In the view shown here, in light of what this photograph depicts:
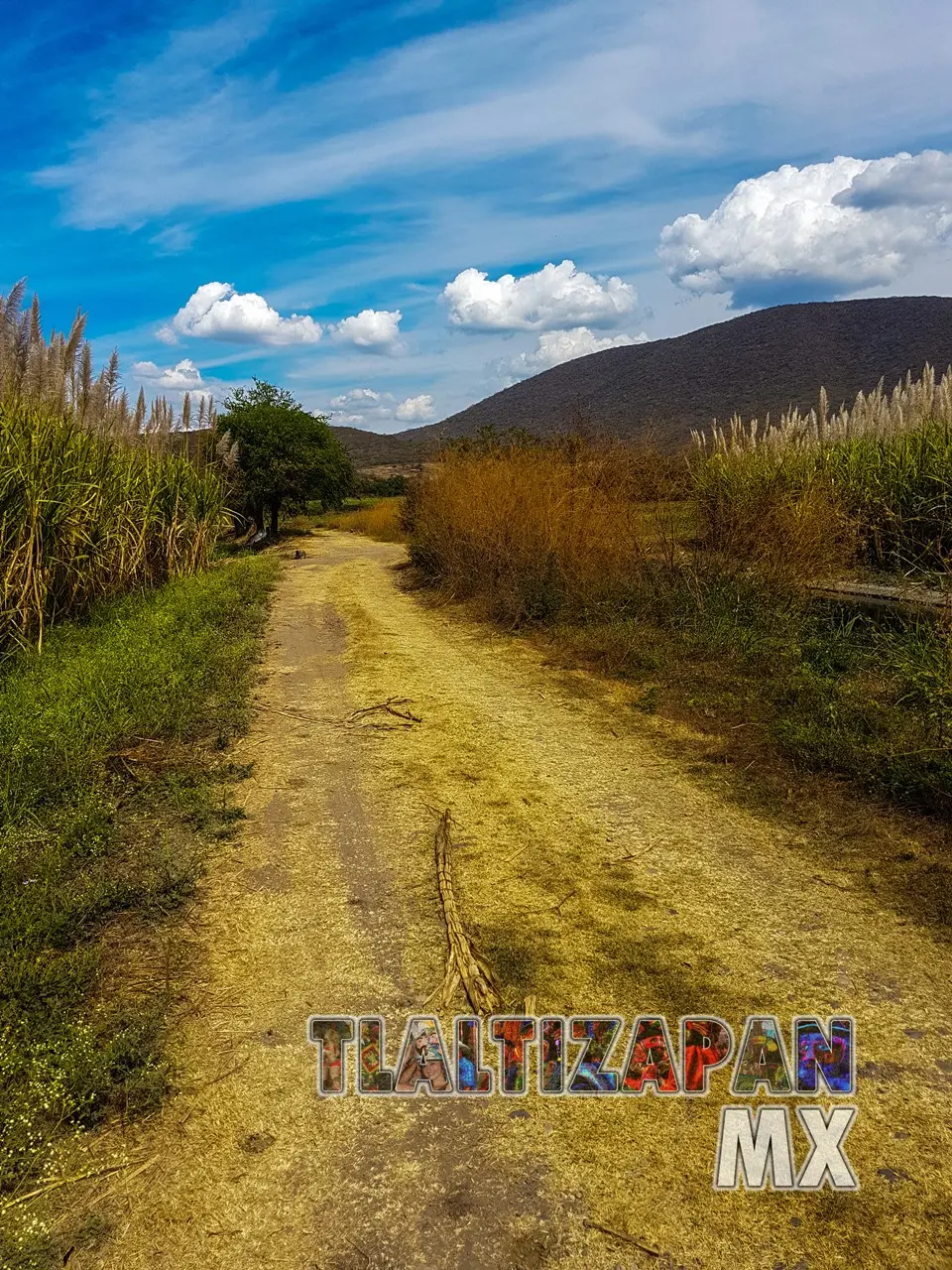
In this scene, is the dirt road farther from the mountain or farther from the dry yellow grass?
the mountain

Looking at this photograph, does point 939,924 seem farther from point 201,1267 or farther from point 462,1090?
point 201,1267

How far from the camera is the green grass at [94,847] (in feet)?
7.23

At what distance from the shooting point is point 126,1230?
1.85 meters

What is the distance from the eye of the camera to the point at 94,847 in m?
3.43

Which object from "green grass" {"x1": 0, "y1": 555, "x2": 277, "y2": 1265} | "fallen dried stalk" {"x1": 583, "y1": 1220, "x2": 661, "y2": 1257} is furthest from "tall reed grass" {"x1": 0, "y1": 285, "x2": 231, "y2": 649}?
"fallen dried stalk" {"x1": 583, "y1": 1220, "x2": 661, "y2": 1257}

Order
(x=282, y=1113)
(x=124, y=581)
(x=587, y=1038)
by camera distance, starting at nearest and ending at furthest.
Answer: (x=282, y=1113) < (x=587, y=1038) < (x=124, y=581)

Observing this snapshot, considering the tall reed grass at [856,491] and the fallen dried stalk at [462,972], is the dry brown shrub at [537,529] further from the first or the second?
the fallen dried stalk at [462,972]

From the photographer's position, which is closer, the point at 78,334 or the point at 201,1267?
the point at 201,1267

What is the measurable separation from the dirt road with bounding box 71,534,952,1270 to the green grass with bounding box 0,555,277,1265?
0.19 metres

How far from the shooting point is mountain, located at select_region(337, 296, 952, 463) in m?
41.0

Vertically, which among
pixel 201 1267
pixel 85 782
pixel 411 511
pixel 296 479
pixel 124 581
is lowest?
pixel 201 1267

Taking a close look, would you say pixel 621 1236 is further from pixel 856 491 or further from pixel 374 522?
pixel 374 522

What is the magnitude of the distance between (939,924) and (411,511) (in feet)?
43.8

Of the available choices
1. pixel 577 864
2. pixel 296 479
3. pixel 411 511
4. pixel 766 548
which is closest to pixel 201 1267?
pixel 577 864
